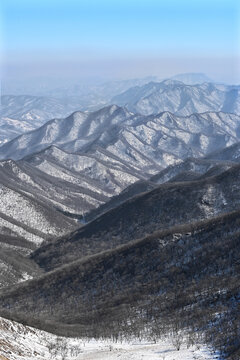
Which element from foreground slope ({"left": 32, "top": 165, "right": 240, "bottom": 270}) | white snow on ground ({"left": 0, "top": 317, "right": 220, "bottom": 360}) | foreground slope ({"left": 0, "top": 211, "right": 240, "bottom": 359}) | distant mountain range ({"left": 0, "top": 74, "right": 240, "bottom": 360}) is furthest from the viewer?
foreground slope ({"left": 32, "top": 165, "right": 240, "bottom": 270})

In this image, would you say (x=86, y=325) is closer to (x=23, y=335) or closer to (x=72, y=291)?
(x=23, y=335)

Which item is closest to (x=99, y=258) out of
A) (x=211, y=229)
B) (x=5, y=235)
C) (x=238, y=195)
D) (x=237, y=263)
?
(x=211, y=229)

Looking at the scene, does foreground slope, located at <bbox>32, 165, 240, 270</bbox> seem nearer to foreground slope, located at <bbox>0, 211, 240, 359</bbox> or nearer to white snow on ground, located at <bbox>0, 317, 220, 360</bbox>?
foreground slope, located at <bbox>0, 211, 240, 359</bbox>

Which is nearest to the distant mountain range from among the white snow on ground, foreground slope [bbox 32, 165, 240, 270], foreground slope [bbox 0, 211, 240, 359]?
foreground slope [bbox 0, 211, 240, 359]

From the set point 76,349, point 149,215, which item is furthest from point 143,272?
point 149,215

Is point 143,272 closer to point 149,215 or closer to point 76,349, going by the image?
point 76,349

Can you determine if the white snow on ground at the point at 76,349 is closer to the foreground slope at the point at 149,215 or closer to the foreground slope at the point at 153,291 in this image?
the foreground slope at the point at 153,291
